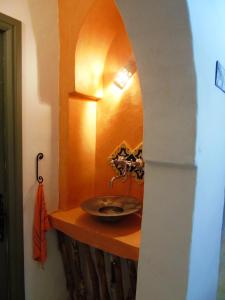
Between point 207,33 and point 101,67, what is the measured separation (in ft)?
3.25

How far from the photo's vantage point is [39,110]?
55.3 inches

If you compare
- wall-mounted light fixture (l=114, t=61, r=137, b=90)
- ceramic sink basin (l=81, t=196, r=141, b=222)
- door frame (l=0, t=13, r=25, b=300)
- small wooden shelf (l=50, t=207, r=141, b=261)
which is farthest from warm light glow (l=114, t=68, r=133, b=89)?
small wooden shelf (l=50, t=207, r=141, b=261)

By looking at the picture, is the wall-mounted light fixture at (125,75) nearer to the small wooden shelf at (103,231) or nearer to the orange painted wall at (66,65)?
the orange painted wall at (66,65)

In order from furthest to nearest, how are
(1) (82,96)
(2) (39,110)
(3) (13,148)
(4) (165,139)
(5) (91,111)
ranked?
(5) (91,111), (1) (82,96), (2) (39,110), (3) (13,148), (4) (165,139)

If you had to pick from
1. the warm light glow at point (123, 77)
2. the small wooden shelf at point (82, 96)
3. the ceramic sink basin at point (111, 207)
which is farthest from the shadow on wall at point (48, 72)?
the warm light glow at point (123, 77)

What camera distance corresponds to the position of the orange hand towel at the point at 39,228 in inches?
56.2

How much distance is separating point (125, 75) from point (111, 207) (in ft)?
2.85

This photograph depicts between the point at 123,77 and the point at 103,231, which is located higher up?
the point at 123,77

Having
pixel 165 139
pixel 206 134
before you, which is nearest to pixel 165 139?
pixel 165 139

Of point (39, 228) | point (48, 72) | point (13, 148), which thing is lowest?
point (39, 228)

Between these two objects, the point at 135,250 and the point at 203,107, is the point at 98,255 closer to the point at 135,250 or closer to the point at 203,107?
the point at 135,250

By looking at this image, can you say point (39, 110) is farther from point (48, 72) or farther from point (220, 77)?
point (220, 77)

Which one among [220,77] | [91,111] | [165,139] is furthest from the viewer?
[91,111]

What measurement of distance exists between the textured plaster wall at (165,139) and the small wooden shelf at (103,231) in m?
0.34
